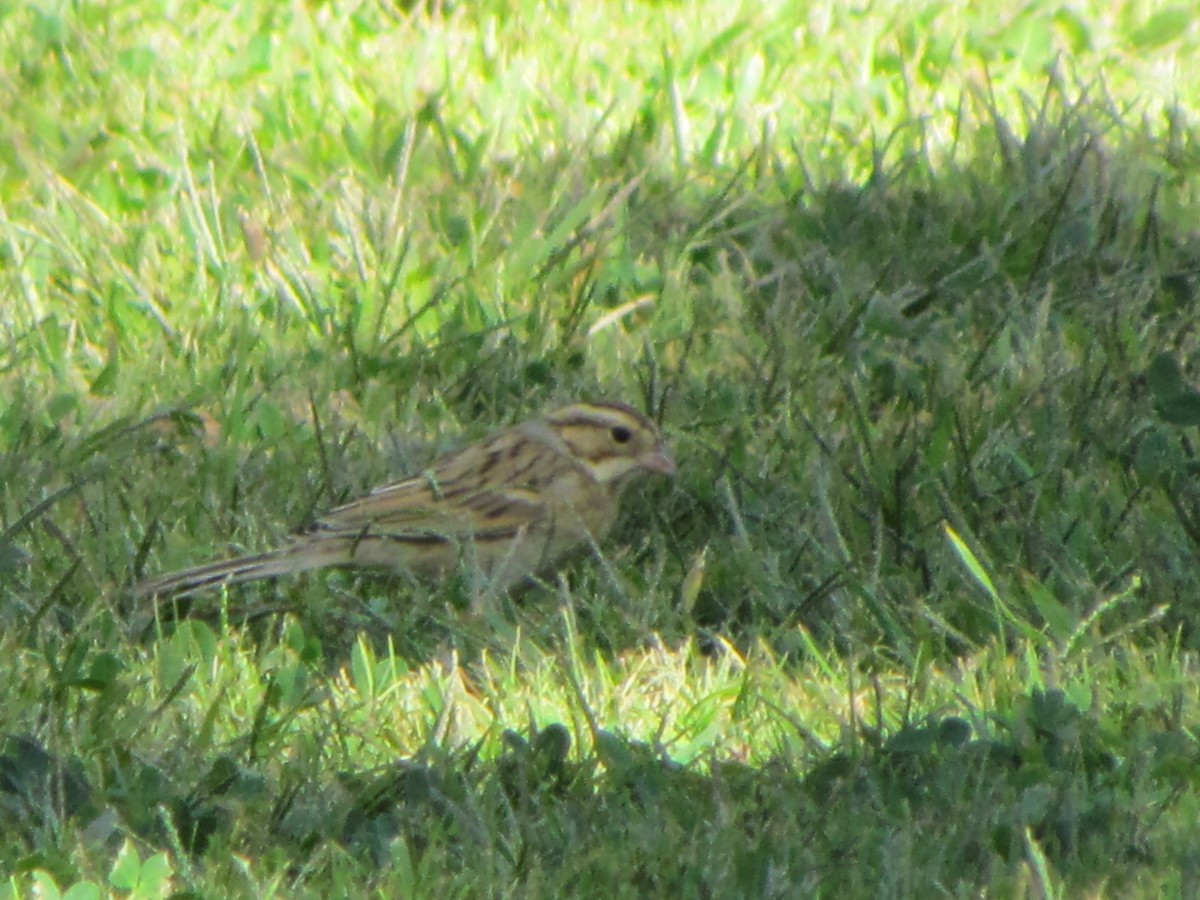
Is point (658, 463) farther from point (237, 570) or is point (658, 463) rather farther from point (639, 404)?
point (237, 570)

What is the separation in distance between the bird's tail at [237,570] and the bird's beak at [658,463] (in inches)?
34.9

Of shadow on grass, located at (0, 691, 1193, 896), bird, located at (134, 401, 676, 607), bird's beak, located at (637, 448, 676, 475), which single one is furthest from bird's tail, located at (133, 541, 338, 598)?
shadow on grass, located at (0, 691, 1193, 896)

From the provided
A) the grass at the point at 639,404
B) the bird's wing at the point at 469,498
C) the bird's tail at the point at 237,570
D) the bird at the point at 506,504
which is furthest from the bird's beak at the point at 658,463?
the bird's tail at the point at 237,570

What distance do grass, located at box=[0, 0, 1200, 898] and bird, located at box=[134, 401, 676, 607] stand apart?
0.11 meters

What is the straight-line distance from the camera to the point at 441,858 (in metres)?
4.22

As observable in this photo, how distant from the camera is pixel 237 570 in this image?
5652 mm

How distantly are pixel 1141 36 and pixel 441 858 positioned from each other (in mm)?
6319

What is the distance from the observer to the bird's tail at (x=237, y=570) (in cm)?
558

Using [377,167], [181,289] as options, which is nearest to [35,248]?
[181,289]

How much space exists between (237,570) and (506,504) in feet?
2.97

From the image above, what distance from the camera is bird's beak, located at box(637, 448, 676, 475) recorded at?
6.19 m

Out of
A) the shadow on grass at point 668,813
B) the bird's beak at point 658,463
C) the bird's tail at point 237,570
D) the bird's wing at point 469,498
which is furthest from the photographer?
the bird's beak at point 658,463

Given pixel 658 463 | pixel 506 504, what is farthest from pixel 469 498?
pixel 658 463

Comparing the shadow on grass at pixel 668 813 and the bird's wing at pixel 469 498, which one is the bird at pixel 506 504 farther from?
the shadow on grass at pixel 668 813
